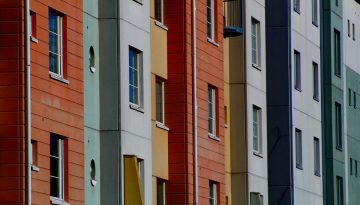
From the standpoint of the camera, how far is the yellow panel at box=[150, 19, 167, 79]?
44.9 meters

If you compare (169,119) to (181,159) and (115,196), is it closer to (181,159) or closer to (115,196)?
(181,159)

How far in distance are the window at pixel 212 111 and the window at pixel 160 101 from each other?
375cm

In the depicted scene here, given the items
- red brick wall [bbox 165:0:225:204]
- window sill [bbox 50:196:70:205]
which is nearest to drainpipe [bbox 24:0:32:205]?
window sill [bbox 50:196:70:205]

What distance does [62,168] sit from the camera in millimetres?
38312

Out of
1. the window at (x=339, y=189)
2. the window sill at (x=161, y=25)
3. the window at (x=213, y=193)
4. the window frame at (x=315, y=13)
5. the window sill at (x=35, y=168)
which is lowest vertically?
the window sill at (x=35, y=168)

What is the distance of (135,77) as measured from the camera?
43.2 m

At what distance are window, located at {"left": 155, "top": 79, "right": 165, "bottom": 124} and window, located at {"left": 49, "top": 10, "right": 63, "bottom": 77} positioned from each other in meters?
7.29

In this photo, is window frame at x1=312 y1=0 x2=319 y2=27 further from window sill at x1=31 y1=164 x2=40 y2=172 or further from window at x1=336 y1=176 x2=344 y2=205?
window sill at x1=31 y1=164 x2=40 y2=172

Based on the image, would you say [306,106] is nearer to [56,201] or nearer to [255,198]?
[255,198]

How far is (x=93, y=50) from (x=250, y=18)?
14.6 m

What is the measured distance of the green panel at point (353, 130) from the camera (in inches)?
2709

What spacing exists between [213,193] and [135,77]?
762cm

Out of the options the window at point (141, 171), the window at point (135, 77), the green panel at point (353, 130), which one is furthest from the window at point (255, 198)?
the green panel at point (353, 130)

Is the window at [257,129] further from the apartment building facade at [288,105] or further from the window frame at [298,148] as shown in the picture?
the window frame at [298,148]
